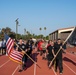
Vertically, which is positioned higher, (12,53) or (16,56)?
(12,53)

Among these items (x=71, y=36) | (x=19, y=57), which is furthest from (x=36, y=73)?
(x=71, y=36)

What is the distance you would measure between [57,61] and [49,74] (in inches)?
37.3

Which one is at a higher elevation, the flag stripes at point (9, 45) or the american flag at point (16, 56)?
the flag stripes at point (9, 45)

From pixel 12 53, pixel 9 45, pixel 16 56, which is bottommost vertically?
pixel 16 56

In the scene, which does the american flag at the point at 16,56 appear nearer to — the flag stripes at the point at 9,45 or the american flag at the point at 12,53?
the american flag at the point at 12,53

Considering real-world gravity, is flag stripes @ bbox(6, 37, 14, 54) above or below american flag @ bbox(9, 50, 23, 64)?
above

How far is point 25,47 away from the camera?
1256 cm

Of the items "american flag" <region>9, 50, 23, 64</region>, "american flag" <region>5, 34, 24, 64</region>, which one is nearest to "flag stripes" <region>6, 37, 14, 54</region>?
"american flag" <region>5, 34, 24, 64</region>

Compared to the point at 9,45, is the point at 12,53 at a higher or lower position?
lower

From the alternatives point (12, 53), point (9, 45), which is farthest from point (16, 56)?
point (9, 45)

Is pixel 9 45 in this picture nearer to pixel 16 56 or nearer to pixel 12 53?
pixel 12 53

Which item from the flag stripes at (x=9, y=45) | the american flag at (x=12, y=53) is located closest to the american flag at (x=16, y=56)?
the american flag at (x=12, y=53)

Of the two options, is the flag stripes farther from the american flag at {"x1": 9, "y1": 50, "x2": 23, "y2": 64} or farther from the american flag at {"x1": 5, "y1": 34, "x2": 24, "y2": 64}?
the american flag at {"x1": 9, "y1": 50, "x2": 23, "y2": 64}

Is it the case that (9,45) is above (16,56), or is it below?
above
